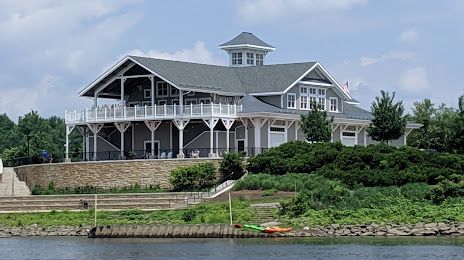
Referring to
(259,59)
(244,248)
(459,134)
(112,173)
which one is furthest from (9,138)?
(244,248)

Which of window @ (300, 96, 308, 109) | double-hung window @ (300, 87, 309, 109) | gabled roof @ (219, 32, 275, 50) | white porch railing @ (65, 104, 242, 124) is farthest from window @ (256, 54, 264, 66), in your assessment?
white porch railing @ (65, 104, 242, 124)

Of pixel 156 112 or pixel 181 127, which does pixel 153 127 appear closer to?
pixel 156 112

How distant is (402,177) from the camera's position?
58938mm

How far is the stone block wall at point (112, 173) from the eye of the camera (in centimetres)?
6719

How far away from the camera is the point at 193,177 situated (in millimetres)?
65062

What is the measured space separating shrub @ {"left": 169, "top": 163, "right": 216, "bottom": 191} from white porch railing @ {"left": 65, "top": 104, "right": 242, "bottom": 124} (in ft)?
16.3

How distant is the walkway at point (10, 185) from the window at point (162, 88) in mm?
11058

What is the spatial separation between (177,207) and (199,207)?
2301 millimetres

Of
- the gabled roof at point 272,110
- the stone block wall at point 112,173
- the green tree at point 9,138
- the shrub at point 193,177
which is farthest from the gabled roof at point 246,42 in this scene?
the green tree at point 9,138

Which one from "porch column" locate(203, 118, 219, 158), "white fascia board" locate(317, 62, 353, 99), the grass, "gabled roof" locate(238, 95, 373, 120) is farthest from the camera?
"white fascia board" locate(317, 62, 353, 99)

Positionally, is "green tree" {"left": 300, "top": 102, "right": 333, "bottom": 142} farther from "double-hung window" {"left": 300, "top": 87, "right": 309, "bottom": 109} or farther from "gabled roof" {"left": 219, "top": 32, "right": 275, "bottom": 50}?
"gabled roof" {"left": 219, "top": 32, "right": 275, "bottom": 50}

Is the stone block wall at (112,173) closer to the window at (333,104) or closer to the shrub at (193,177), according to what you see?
the shrub at (193,177)

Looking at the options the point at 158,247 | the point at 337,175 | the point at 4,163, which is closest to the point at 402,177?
the point at 337,175

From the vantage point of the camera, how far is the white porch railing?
229 ft
